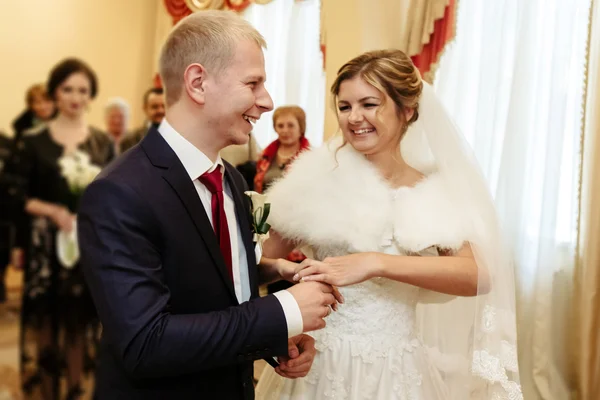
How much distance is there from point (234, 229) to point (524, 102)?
6.90 ft

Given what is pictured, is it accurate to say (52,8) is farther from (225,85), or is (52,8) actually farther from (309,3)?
(309,3)

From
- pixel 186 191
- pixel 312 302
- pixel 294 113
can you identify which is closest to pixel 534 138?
pixel 294 113

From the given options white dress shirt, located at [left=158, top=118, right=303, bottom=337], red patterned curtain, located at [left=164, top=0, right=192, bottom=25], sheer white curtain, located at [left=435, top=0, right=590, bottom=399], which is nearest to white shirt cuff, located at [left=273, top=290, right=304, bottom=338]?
white dress shirt, located at [left=158, top=118, right=303, bottom=337]

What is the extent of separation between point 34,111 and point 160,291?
43 cm

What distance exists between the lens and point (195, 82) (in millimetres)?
1118

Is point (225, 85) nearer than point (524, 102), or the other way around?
point (225, 85)

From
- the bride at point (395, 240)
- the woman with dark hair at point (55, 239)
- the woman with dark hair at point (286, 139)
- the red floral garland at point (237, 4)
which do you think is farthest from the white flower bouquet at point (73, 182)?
the woman with dark hair at point (286, 139)

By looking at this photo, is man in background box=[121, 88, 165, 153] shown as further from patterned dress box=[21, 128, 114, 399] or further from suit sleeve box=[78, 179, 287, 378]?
suit sleeve box=[78, 179, 287, 378]

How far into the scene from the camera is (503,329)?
5.33 feet

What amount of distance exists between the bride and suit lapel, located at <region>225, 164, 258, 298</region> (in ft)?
1.01

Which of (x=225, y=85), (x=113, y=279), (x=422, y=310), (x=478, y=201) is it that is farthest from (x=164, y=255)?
(x=422, y=310)

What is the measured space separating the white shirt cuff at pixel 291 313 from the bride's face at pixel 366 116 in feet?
2.23

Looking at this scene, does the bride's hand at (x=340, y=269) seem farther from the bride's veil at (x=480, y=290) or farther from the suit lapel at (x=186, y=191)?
the bride's veil at (x=480, y=290)

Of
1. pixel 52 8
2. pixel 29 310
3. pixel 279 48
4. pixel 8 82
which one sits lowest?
pixel 29 310
